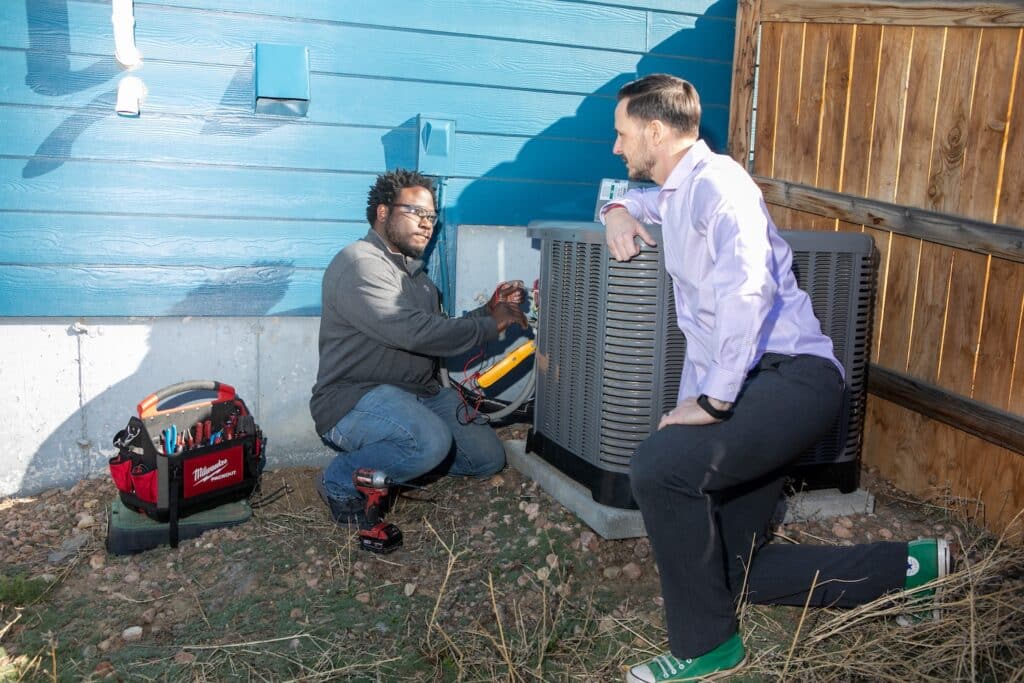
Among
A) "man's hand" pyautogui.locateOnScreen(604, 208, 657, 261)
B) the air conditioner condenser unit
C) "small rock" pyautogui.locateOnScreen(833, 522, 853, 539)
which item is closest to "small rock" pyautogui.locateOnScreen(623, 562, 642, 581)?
the air conditioner condenser unit

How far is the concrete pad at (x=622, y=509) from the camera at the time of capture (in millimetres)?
3418

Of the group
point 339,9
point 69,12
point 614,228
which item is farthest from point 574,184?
point 69,12

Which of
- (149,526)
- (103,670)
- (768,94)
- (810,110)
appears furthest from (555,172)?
(103,670)

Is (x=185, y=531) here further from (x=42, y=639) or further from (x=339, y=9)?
(x=339, y=9)

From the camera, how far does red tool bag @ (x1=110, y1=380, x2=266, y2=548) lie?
3688 mm

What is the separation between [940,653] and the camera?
2703 mm

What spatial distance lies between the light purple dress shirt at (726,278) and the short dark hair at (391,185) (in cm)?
175

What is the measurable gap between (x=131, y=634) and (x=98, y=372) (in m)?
1.64

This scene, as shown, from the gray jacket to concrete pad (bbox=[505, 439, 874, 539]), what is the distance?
692 millimetres

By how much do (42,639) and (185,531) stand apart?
78 cm

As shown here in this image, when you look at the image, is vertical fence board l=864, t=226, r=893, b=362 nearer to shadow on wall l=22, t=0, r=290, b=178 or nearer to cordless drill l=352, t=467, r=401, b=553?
cordless drill l=352, t=467, r=401, b=553

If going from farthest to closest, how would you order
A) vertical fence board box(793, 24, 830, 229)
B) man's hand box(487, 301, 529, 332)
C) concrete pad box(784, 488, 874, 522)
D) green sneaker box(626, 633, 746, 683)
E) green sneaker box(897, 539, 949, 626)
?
vertical fence board box(793, 24, 830, 229), man's hand box(487, 301, 529, 332), concrete pad box(784, 488, 874, 522), green sneaker box(897, 539, 949, 626), green sneaker box(626, 633, 746, 683)

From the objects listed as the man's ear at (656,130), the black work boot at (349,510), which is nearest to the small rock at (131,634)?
the black work boot at (349,510)

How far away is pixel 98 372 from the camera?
14.2 ft
